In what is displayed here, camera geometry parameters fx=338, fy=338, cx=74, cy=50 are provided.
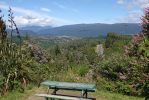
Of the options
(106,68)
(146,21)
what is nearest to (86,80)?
(106,68)

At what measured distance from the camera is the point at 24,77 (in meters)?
13.8

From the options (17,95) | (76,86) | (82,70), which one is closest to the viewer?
(76,86)

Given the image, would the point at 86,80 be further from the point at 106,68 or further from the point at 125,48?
the point at 125,48

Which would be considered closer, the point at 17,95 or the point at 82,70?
the point at 17,95

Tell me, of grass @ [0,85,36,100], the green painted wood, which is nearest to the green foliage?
grass @ [0,85,36,100]

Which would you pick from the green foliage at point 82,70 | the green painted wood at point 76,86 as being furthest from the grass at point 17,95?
the green foliage at point 82,70

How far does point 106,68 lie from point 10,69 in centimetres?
555

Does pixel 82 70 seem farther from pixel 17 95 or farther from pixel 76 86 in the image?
pixel 76 86

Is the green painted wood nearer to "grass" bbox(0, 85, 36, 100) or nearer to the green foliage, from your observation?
"grass" bbox(0, 85, 36, 100)

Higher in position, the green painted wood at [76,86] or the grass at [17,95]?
the green painted wood at [76,86]

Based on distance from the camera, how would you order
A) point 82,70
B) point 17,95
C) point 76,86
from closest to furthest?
1. point 76,86
2. point 17,95
3. point 82,70

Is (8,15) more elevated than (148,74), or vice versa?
(8,15)

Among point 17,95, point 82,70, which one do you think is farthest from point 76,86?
point 82,70

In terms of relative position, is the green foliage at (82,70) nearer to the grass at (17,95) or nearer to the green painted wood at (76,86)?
the grass at (17,95)
